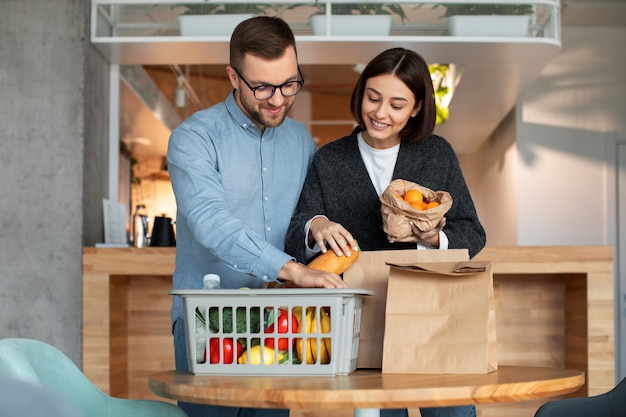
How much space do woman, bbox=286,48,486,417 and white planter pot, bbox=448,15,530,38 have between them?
6.33 feet

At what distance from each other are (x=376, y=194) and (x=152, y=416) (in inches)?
27.8

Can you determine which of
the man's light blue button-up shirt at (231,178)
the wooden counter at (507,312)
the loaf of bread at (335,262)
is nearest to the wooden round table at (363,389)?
the loaf of bread at (335,262)

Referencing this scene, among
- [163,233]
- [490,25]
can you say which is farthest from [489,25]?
[163,233]

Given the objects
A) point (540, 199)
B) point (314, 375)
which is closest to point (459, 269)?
point (314, 375)

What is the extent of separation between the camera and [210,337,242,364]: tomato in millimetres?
1551

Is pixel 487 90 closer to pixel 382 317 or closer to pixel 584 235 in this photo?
pixel 584 235

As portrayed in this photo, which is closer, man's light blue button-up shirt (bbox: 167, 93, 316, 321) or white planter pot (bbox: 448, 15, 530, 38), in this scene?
man's light blue button-up shirt (bbox: 167, 93, 316, 321)

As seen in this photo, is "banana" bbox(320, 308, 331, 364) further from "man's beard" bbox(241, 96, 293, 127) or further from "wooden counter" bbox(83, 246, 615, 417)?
"wooden counter" bbox(83, 246, 615, 417)

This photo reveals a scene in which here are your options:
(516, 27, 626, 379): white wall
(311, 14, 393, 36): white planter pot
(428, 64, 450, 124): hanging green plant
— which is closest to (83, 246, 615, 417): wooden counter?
(311, 14, 393, 36): white planter pot

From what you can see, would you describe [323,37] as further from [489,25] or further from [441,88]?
[441,88]

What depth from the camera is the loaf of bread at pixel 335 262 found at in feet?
5.65

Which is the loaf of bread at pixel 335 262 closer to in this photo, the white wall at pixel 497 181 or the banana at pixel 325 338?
the banana at pixel 325 338

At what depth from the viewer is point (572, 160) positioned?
5.64 metres

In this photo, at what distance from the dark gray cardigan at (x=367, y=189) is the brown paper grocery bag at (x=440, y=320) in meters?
0.38
